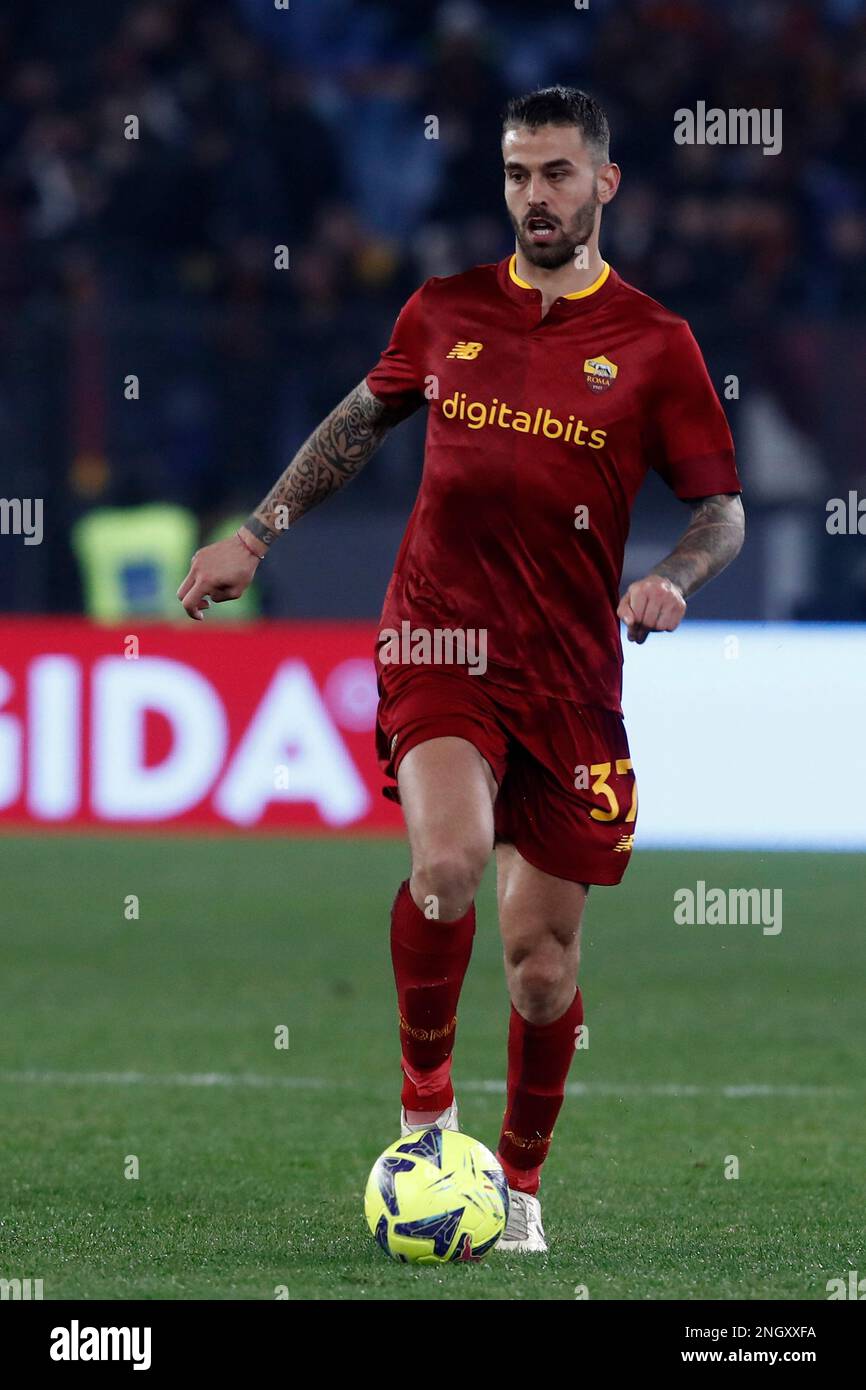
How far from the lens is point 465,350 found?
4.66m

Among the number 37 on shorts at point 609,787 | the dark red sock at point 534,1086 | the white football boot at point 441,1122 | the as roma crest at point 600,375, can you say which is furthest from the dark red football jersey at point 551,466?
the white football boot at point 441,1122

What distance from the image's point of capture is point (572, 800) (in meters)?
4.58

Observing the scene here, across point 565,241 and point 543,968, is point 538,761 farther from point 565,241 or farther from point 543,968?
point 565,241

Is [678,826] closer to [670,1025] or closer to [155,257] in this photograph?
[670,1025]

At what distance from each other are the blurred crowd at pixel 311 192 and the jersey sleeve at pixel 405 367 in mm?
7697

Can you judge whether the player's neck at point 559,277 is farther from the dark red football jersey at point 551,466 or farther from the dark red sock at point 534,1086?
the dark red sock at point 534,1086

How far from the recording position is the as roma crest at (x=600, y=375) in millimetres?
4586

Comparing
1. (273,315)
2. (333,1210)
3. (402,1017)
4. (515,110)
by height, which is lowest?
(333,1210)

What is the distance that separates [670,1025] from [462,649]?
10.9ft

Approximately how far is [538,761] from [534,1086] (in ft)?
2.25

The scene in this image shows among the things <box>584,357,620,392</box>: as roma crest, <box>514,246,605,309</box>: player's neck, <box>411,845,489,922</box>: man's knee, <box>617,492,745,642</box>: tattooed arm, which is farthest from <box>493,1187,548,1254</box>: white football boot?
<box>514,246,605,309</box>: player's neck

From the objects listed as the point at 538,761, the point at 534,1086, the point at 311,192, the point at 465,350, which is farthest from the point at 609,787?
the point at 311,192

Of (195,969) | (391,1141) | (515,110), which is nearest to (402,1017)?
(391,1141)

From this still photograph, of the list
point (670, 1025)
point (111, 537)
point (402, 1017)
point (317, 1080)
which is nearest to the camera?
point (402, 1017)
